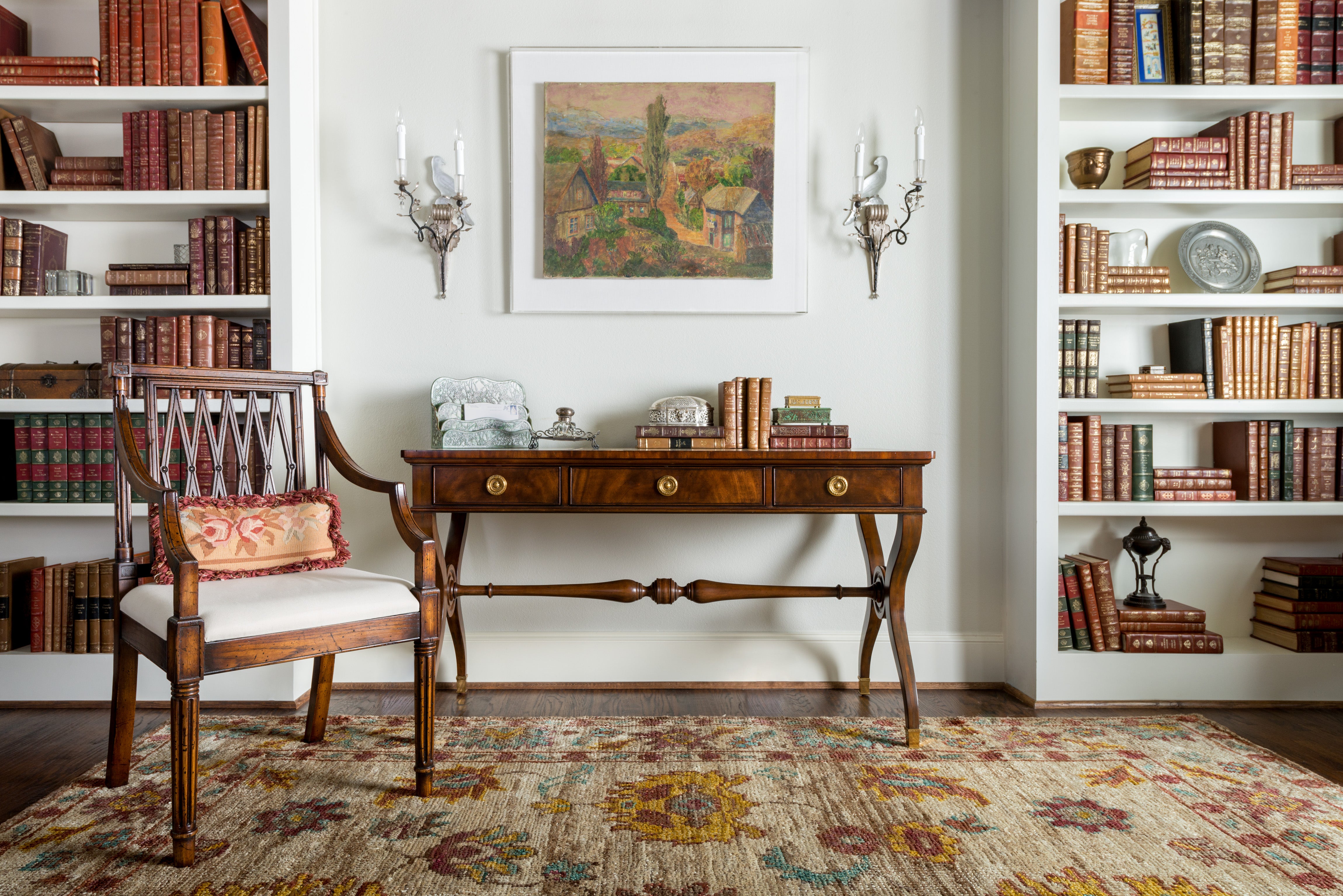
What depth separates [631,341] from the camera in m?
2.90

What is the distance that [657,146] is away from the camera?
2859 mm

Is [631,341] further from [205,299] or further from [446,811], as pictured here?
[446,811]

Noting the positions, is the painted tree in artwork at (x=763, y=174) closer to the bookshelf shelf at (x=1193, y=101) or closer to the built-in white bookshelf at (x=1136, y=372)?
the built-in white bookshelf at (x=1136, y=372)

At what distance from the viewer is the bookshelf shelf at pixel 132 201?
2586mm

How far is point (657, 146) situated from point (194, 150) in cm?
153

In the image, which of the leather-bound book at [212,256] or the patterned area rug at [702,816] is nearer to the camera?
the patterned area rug at [702,816]

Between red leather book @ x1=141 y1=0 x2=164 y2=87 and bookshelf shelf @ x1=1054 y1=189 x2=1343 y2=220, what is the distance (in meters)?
2.97

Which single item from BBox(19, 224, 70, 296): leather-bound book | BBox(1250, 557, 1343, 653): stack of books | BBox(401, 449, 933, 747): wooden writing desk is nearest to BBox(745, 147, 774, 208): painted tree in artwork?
BBox(401, 449, 933, 747): wooden writing desk

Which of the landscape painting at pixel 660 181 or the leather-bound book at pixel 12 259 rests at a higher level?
the landscape painting at pixel 660 181

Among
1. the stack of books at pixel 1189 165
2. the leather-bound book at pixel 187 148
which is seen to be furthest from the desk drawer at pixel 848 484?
the leather-bound book at pixel 187 148

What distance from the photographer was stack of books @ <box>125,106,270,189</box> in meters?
2.62

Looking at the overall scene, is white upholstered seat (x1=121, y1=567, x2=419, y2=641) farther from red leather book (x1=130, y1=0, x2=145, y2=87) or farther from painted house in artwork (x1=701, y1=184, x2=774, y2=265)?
red leather book (x1=130, y1=0, x2=145, y2=87)

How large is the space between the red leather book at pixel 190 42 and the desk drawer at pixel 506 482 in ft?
4.87

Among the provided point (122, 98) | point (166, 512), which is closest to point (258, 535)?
point (166, 512)
